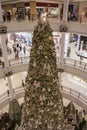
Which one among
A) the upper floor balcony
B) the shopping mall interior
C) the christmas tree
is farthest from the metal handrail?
the christmas tree

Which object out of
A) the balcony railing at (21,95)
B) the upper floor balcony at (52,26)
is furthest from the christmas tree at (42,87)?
the balcony railing at (21,95)

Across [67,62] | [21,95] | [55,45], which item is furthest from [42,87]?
[21,95]

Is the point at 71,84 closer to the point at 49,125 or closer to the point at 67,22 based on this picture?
the point at 67,22

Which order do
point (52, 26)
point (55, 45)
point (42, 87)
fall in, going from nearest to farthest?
point (42, 87)
point (52, 26)
point (55, 45)

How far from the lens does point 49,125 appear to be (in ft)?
28.2

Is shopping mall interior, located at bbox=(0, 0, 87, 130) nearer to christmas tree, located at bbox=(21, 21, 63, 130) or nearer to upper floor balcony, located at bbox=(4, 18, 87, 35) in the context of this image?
upper floor balcony, located at bbox=(4, 18, 87, 35)

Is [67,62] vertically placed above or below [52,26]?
below

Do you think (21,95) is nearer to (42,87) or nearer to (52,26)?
(52,26)

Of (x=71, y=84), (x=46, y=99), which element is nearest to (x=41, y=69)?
(x=46, y=99)

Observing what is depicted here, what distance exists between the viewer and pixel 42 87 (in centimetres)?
784

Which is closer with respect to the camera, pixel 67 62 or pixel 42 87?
pixel 42 87

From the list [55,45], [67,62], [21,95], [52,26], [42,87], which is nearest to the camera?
[42,87]

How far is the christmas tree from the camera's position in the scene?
717 centimetres

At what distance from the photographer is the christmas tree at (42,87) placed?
717 centimetres
